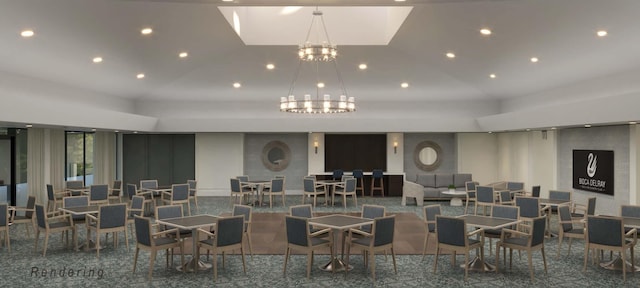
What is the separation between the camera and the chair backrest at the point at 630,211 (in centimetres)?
816

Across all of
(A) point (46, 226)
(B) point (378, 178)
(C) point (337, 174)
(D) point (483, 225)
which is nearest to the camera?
(D) point (483, 225)

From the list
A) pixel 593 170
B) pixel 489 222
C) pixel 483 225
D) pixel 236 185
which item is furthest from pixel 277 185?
pixel 593 170

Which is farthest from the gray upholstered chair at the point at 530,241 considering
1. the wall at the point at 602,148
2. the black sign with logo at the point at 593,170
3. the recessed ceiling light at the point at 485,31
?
the black sign with logo at the point at 593,170

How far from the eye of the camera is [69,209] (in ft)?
28.7

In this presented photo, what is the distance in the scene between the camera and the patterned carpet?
6688mm

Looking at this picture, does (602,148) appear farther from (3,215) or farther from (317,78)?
(3,215)

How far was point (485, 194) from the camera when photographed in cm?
1231

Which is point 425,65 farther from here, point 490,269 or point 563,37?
point 490,269

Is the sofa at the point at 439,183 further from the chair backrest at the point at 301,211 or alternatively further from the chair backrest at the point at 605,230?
the chair backrest at the point at 605,230

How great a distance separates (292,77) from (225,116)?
3.83 meters

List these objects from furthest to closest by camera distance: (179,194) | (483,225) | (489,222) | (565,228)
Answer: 1. (179,194)
2. (565,228)
3. (489,222)
4. (483,225)

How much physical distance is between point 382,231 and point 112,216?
15.3 feet

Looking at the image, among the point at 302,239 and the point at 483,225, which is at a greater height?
the point at 483,225

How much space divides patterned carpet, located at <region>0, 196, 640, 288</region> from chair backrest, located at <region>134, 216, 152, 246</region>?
1.63 ft
